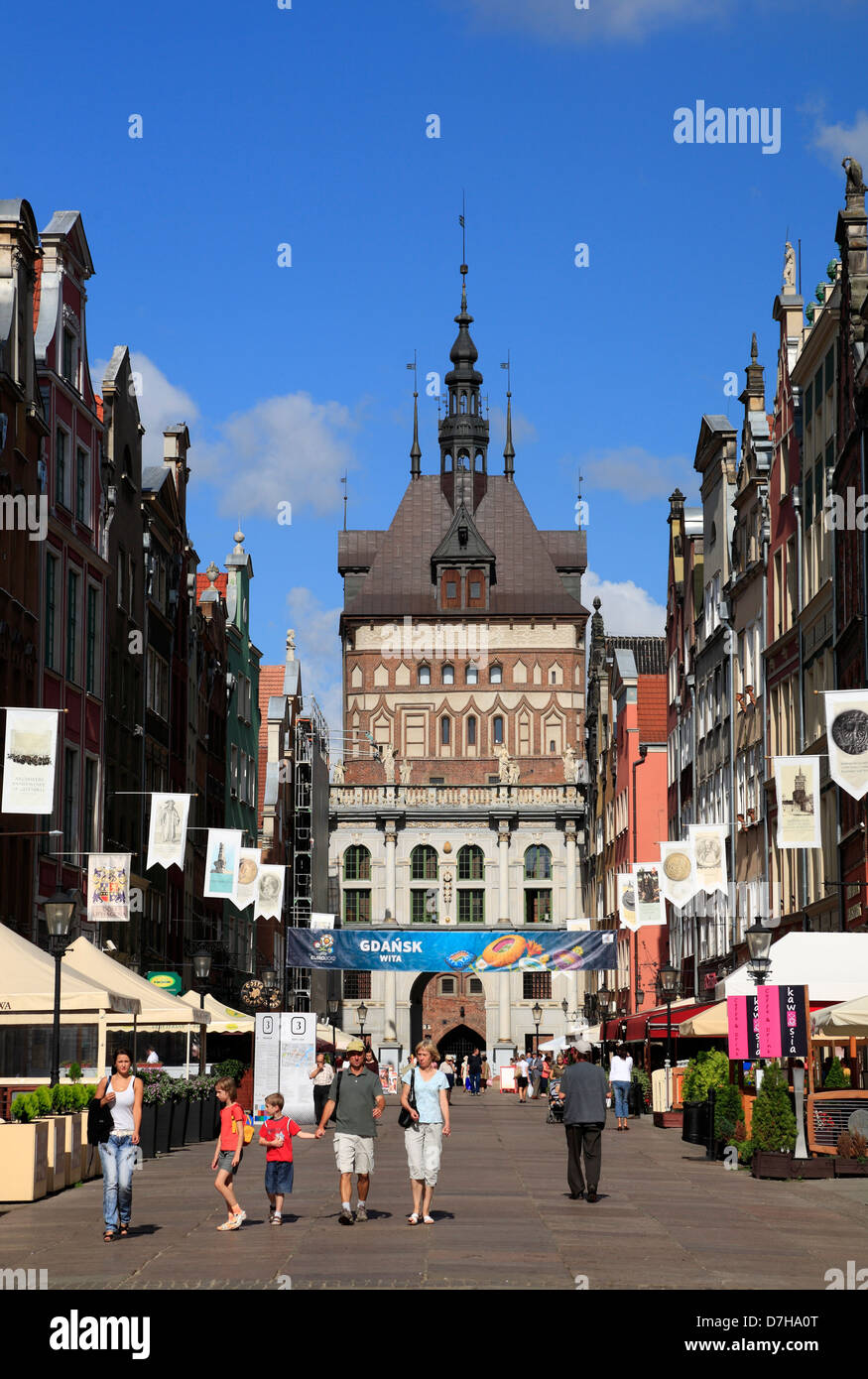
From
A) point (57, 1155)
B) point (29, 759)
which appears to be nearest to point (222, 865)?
point (29, 759)

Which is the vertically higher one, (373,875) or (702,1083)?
(373,875)

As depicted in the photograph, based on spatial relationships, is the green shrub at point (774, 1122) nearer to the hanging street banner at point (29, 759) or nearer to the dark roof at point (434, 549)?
the hanging street banner at point (29, 759)

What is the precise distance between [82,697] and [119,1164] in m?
30.0

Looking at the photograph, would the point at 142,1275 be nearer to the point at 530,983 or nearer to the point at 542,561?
the point at 530,983

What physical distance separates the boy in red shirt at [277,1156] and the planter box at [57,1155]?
508cm

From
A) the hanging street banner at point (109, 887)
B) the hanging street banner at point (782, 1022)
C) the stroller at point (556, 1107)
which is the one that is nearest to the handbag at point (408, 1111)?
the hanging street banner at point (782, 1022)

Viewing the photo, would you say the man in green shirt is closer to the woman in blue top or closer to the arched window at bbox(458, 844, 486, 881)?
the woman in blue top

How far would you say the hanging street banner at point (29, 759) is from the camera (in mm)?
34000

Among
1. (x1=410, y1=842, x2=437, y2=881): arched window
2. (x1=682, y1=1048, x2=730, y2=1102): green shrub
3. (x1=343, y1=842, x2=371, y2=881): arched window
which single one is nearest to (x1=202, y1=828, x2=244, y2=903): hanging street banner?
(x1=682, y1=1048, x2=730, y2=1102): green shrub

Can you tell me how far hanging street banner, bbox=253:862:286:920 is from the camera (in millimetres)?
53469

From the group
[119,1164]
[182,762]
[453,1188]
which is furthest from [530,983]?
[119,1164]

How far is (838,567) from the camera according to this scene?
4300 centimetres

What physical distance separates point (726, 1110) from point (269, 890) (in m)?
22.9

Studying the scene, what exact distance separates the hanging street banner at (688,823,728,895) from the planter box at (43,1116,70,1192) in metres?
24.5
